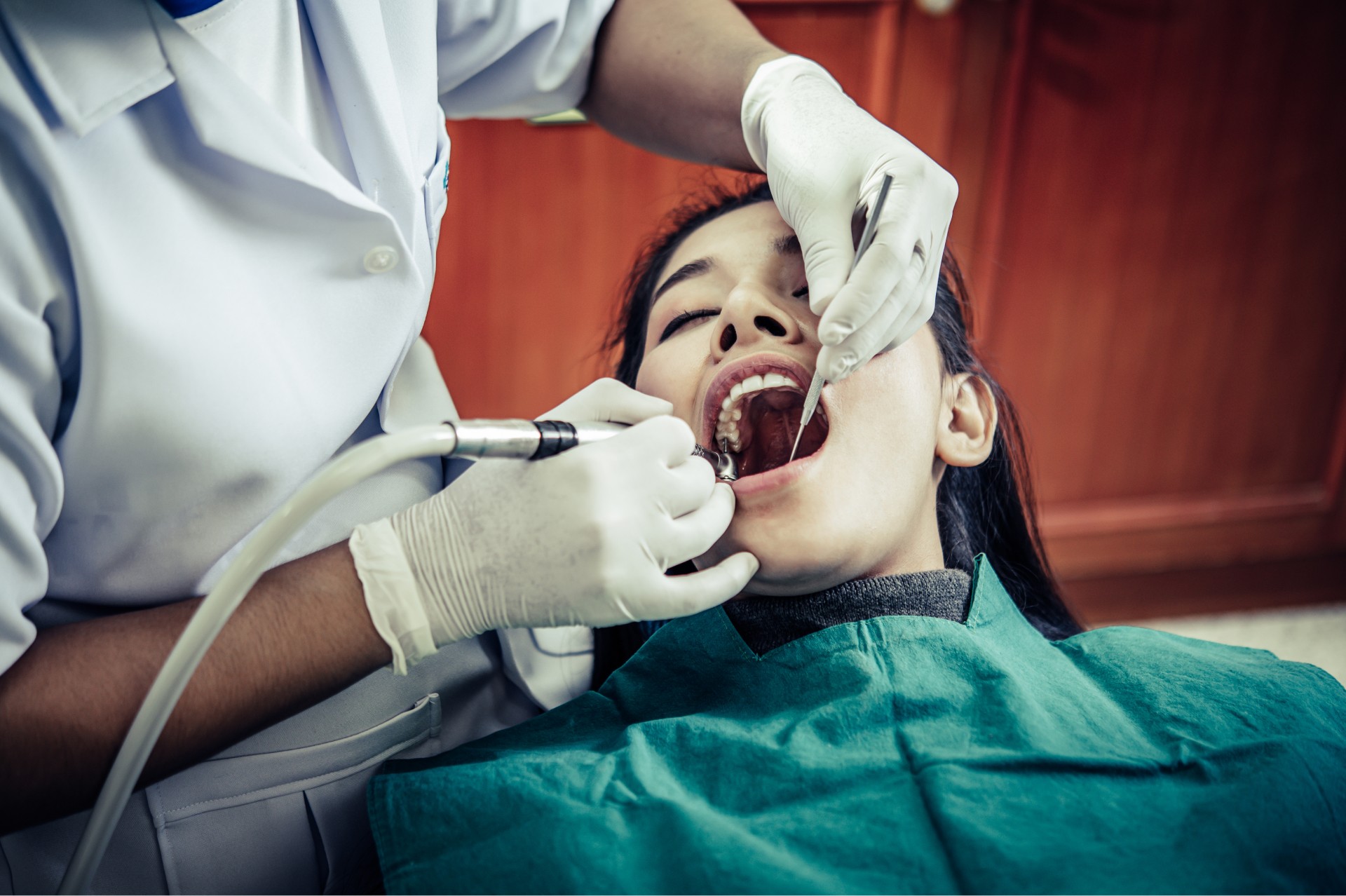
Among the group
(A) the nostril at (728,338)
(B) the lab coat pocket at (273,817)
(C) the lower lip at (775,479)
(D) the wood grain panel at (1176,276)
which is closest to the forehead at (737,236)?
(A) the nostril at (728,338)

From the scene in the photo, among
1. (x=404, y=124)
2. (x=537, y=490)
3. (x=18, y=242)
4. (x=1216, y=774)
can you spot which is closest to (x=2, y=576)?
(x=18, y=242)

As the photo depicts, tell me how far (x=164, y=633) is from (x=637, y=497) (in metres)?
0.43

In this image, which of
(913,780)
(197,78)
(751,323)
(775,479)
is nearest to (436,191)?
(197,78)

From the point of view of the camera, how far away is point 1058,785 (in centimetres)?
87

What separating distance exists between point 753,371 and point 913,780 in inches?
18.0

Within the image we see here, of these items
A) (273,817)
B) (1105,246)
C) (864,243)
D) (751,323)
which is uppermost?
(864,243)

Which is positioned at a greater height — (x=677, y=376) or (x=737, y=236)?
(x=737, y=236)

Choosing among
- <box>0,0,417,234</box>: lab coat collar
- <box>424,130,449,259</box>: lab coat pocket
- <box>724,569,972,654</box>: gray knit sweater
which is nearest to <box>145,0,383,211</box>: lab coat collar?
<box>0,0,417,234</box>: lab coat collar

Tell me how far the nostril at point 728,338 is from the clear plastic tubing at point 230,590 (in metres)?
0.43

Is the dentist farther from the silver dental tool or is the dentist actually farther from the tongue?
the tongue

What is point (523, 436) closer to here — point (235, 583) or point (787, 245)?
point (235, 583)

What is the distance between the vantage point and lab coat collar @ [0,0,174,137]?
2.47 ft

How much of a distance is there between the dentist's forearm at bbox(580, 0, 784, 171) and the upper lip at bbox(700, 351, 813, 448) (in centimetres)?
34

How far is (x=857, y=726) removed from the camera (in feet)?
3.13
